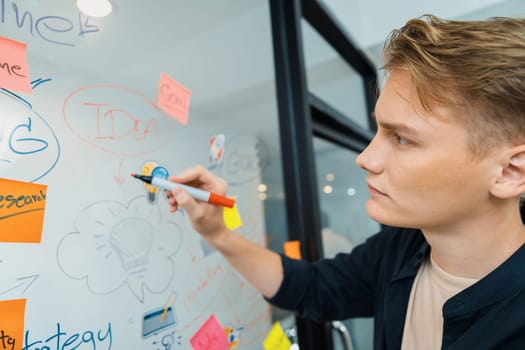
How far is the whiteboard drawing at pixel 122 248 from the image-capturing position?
0.48 m

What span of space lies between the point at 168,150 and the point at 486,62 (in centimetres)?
53

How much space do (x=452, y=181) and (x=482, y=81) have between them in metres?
0.15

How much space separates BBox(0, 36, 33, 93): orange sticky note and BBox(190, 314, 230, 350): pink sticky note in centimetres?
49

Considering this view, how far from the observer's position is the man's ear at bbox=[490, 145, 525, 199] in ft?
1.66

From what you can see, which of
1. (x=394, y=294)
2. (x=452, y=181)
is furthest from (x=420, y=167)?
(x=394, y=294)

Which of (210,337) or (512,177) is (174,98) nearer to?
(210,337)


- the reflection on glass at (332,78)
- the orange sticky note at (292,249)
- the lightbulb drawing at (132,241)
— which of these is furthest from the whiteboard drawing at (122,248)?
the reflection on glass at (332,78)

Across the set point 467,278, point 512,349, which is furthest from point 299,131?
point 512,349

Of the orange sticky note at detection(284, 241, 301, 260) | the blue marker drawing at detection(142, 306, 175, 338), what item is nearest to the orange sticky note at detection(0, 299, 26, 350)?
the blue marker drawing at detection(142, 306, 175, 338)

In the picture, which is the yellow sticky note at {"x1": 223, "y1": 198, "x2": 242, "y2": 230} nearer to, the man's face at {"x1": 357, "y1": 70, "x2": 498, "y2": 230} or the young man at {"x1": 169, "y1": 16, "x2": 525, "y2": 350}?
the young man at {"x1": 169, "y1": 16, "x2": 525, "y2": 350}

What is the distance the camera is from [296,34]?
1.02 meters

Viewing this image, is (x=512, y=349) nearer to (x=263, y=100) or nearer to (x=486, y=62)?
(x=486, y=62)

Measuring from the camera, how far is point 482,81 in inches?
19.4

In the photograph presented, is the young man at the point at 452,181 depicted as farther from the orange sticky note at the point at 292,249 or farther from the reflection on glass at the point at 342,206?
the reflection on glass at the point at 342,206
